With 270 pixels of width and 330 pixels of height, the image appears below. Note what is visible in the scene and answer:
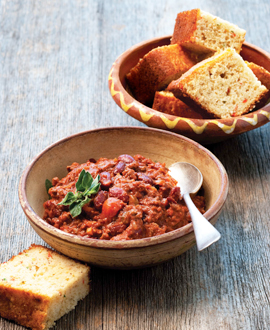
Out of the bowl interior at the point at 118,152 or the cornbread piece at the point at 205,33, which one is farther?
the cornbread piece at the point at 205,33

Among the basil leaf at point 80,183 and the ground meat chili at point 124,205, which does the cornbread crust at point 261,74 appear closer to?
the ground meat chili at point 124,205

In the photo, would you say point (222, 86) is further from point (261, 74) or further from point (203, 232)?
point (203, 232)

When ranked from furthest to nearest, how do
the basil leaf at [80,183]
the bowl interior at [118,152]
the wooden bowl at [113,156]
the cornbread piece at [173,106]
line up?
the cornbread piece at [173,106]
the bowl interior at [118,152]
the basil leaf at [80,183]
the wooden bowl at [113,156]

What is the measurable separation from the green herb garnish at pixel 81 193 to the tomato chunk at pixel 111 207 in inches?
4.3

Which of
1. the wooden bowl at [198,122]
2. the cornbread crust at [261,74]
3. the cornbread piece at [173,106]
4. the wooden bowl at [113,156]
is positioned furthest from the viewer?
the cornbread crust at [261,74]

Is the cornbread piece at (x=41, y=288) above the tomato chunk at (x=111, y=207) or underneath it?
underneath

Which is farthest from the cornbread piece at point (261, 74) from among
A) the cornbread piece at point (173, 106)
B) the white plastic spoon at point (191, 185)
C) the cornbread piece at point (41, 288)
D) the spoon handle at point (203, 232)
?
the cornbread piece at point (41, 288)

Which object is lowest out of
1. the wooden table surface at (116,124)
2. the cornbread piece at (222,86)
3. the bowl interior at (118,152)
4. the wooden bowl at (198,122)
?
the wooden table surface at (116,124)

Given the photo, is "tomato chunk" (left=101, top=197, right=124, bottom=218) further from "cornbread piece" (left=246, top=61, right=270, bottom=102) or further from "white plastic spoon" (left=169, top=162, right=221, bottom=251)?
"cornbread piece" (left=246, top=61, right=270, bottom=102)

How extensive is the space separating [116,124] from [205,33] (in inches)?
45.0

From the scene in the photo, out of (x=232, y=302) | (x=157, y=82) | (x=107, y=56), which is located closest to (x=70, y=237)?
(x=232, y=302)

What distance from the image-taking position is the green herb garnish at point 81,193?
2.47 m

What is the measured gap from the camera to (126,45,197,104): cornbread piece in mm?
3594

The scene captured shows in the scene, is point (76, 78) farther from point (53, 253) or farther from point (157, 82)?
point (53, 253)
